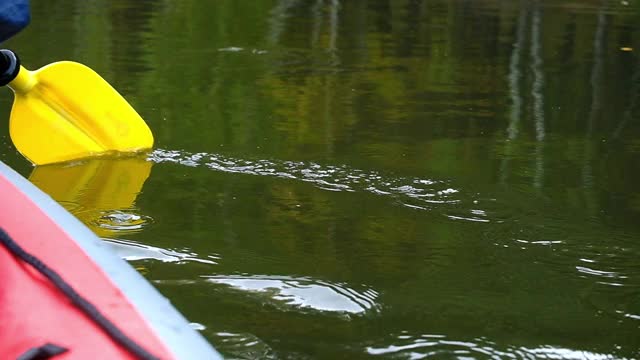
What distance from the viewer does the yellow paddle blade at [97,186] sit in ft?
11.1

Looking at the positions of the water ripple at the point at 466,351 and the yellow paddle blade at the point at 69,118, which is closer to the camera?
the water ripple at the point at 466,351

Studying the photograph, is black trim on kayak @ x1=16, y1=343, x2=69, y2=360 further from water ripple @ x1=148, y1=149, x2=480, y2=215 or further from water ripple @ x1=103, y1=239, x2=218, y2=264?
water ripple @ x1=148, y1=149, x2=480, y2=215

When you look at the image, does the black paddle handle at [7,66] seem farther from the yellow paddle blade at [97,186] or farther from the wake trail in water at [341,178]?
the wake trail in water at [341,178]

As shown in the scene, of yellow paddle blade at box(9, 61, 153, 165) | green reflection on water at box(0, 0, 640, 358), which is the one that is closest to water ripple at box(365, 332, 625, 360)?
green reflection on water at box(0, 0, 640, 358)

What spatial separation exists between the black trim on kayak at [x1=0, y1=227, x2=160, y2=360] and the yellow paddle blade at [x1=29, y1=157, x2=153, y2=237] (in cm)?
135

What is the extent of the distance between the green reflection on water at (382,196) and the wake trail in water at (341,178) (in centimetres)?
1

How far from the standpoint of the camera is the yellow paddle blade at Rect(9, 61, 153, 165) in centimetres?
393

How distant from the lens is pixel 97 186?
3727 mm

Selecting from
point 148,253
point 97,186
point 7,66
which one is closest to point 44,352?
point 148,253

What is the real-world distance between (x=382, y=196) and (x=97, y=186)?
3.37ft

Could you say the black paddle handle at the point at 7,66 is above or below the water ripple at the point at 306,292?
above

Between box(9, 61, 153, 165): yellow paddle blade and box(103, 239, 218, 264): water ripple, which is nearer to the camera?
box(103, 239, 218, 264): water ripple

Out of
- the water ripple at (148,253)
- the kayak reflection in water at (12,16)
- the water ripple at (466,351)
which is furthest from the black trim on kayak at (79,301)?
the water ripple at (148,253)

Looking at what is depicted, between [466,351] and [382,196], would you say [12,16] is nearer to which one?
[466,351]
